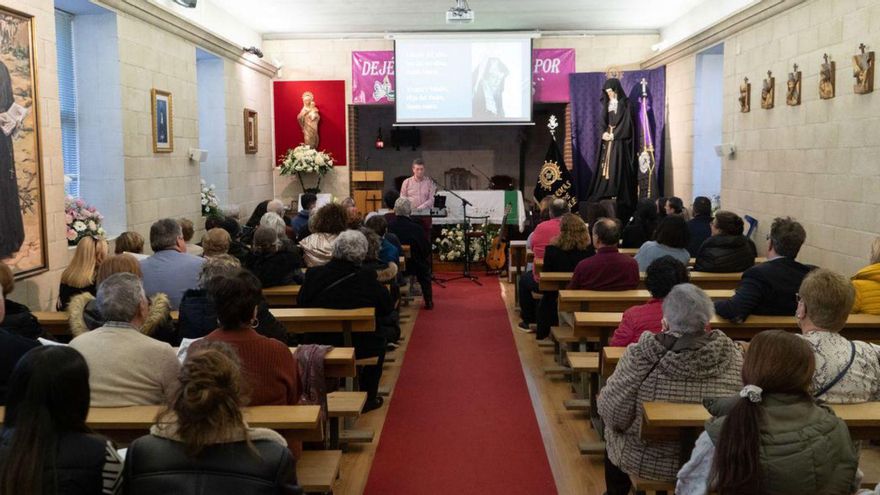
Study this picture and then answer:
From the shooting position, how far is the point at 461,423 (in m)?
5.02

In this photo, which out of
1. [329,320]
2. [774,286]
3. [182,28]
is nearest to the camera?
[774,286]

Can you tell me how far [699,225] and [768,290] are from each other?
3486 millimetres

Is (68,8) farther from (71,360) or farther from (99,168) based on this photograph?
(71,360)

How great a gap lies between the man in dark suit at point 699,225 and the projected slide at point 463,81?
15.6 ft

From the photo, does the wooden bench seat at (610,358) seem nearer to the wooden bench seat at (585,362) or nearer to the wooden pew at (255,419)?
the wooden bench seat at (585,362)

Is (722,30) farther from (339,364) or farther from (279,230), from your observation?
(339,364)

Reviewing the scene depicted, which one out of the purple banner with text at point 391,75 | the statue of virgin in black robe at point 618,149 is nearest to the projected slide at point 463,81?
the purple banner with text at point 391,75

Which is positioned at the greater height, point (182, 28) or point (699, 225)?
point (182, 28)

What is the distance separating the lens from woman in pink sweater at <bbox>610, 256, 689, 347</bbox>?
3859mm

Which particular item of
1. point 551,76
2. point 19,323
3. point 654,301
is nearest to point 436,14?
point 551,76

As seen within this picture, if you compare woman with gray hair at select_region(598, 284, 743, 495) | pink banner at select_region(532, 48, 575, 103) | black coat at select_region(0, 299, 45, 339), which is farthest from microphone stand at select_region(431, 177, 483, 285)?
woman with gray hair at select_region(598, 284, 743, 495)

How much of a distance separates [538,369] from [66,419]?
457cm

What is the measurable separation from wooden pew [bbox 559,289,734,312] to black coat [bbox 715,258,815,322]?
2.35 ft

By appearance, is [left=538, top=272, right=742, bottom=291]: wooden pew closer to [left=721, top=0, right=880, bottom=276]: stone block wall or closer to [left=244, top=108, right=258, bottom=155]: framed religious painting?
[left=721, top=0, right=880, bottom=276]: stone block wall
